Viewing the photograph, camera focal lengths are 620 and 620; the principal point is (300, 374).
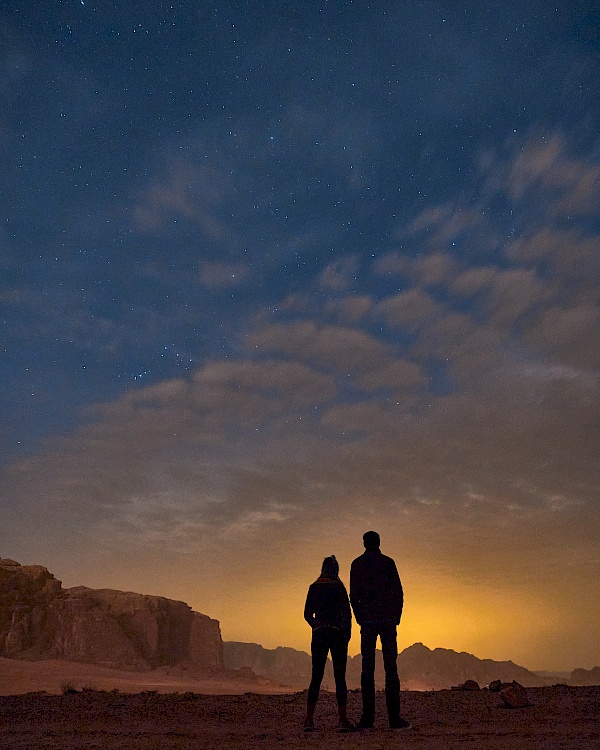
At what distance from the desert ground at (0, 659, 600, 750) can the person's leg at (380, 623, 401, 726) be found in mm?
274

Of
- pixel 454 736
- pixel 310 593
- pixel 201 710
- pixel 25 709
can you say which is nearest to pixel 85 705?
pixel 25 709

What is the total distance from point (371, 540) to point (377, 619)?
1.03 metres

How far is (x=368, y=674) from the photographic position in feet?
27.1

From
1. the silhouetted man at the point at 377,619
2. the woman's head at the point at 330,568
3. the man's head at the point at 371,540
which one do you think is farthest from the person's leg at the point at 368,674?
the man's head at the point at 371,540

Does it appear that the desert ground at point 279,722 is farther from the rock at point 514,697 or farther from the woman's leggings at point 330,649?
the woman's leggings at point 330,649

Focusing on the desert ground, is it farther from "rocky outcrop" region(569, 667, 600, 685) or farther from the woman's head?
"rocky outcrop" region(569, 667, 600, 685)

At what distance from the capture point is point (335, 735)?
25.2 feet

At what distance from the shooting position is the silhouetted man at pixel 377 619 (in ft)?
26.8

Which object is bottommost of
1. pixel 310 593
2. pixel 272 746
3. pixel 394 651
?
pixel 272 746

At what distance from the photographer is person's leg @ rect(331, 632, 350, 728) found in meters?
7.97

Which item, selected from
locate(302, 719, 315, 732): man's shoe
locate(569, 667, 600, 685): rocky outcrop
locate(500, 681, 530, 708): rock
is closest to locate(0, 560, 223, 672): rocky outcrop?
locate(500, 681, 530, 708): rock

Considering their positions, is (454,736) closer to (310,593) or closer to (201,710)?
(310,593)

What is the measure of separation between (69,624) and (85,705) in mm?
87396

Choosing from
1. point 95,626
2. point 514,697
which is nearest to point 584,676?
point 95,626
